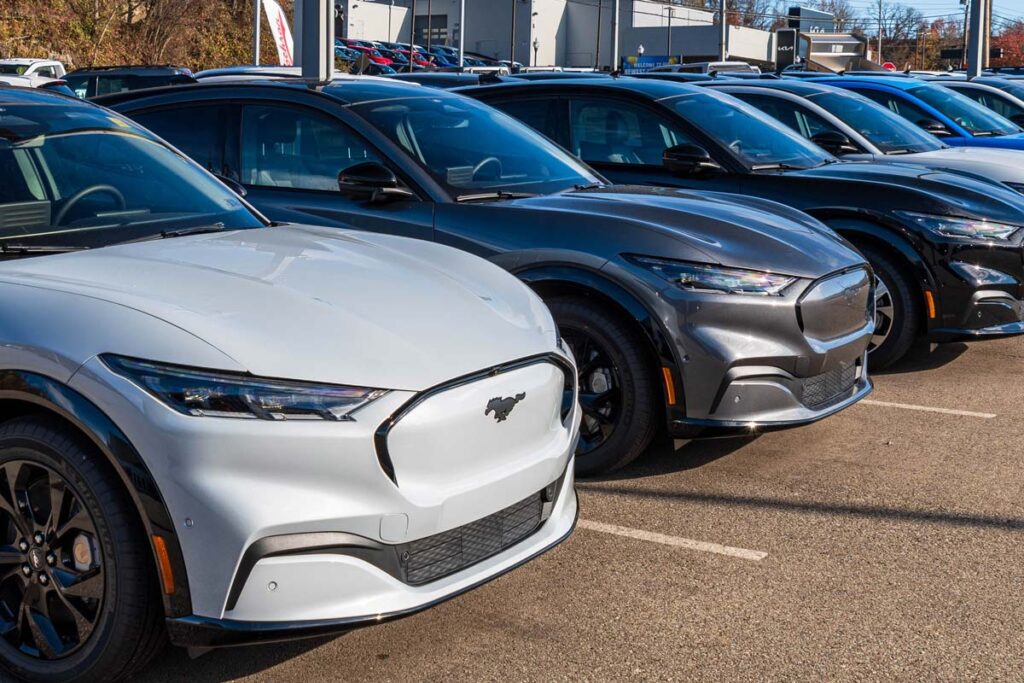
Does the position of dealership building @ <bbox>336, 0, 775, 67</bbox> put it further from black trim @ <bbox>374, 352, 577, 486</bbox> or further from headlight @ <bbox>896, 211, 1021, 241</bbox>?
black trim @ <bbox>374, 352, 577, 486</bbox>

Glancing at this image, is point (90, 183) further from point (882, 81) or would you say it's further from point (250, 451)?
point (882, 81)

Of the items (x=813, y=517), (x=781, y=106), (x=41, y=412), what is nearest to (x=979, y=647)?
(x=813, y=517)

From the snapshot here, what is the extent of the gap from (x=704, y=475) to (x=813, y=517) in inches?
25.3

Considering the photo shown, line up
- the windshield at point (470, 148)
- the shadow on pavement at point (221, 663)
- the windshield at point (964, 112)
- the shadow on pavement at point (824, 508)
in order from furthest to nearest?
the windshield at point (964, 112)
the windshield at point (470, 148)
the shadow on pavement at point (824, 508)
the shadow on pavement at point (221, 663)

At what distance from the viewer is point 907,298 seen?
7.31 metres

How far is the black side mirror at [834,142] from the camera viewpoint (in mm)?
9453

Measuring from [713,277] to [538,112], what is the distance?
318 centimetres

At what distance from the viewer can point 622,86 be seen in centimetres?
768

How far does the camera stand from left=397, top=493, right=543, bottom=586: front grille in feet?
10.3

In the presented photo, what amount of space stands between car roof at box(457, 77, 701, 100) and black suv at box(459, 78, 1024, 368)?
0.01 m

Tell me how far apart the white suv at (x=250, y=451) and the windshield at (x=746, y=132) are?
432 cm

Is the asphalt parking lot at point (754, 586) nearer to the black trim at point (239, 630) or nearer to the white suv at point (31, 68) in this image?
the black trim at point (239, 630)

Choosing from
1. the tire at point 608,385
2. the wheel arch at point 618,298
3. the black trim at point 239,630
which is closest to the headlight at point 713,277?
the wheel arch at point 618,298

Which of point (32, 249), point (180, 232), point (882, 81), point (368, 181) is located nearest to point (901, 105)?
point (882, 81)
